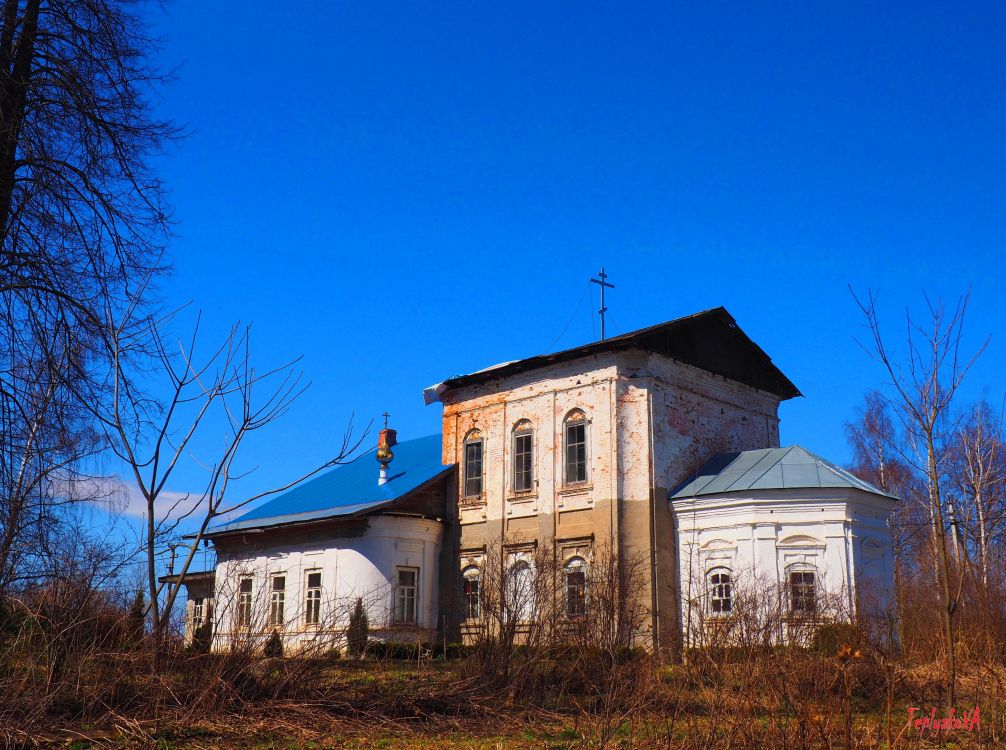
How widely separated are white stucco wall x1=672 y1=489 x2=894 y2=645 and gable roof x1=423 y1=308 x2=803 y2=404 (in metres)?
4.27

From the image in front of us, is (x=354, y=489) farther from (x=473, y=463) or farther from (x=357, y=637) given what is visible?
(x=357, y=637)

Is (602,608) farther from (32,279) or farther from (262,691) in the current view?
(32,279)

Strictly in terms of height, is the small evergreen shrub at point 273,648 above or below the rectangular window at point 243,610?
below

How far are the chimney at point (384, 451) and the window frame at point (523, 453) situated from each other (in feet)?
15.2

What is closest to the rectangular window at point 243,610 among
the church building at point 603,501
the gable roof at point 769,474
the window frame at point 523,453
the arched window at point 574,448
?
the church building at point 603,501

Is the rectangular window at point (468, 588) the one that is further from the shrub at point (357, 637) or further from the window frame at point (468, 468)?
the shrub at point (357, 637)

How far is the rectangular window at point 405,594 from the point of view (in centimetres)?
2592

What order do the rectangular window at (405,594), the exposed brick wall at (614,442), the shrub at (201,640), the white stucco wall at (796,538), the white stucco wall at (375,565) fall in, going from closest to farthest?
1. the shrub at (201,640)
2. the white stucco wall at (796,538)
3. the exposed brick wall at (614,442)
4. the white stucco wall at (375,565)
5. the rectangular window at (405,594)

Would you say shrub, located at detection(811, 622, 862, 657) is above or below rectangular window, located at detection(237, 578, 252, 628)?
below

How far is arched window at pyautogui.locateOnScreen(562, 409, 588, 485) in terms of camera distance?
24516mm

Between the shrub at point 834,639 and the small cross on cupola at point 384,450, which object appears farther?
the small cross on cupola at point 384,450

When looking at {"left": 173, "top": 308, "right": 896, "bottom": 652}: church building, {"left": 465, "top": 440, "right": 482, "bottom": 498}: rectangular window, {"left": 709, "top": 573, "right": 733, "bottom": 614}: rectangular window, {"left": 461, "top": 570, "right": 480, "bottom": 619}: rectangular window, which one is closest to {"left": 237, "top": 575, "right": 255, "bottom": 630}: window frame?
{"left": 173, "top": 308, "right": 896, "bottom": 652}: church building

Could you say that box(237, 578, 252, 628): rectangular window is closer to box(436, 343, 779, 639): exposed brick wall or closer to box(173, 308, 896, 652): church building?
box(173, 308, 896, 652): church building

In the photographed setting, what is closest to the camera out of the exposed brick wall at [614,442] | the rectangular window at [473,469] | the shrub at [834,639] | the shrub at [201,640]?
the shrub at [201,640]
